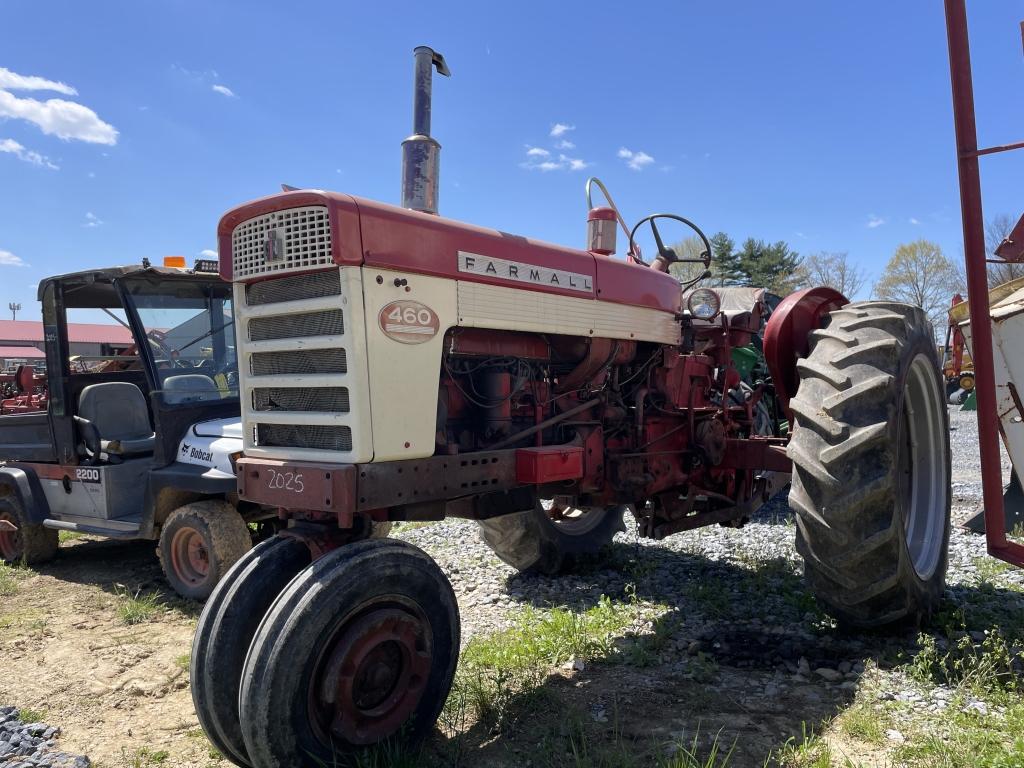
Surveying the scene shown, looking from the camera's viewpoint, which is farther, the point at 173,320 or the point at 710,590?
the point at 173,320

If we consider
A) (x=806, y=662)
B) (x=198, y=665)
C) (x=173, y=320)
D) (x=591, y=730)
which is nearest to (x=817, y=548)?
(x=806, y=662)

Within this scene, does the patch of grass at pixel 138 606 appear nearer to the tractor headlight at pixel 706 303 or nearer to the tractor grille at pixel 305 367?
the tractor grille at pixel 305 367

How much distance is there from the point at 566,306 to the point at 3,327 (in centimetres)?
4989

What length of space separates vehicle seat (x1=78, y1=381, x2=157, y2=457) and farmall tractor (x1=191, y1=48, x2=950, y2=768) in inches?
130

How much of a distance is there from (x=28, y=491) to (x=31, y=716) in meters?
3.32

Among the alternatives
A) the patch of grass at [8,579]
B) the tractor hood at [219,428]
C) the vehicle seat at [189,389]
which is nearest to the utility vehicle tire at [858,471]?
the tractor hood at [219,428]

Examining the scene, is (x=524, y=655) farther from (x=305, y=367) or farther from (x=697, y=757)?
(x=305, y=367)

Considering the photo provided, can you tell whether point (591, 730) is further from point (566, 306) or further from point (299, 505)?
point (566, 306)

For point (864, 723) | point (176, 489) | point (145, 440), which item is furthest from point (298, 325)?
point (145, 440)

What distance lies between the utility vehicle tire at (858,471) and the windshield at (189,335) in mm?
Result: 4250

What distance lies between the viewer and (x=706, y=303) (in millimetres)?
4125

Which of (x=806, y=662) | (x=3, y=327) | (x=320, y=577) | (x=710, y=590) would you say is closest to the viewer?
(x=320, y=577)

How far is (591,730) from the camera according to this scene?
9.07 feet

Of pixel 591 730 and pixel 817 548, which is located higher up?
pixel 817 548
